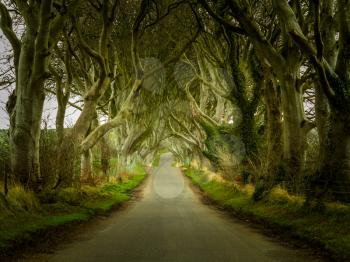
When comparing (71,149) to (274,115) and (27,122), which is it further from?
(274,115)

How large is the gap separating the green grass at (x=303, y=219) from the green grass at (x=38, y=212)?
5.47 m

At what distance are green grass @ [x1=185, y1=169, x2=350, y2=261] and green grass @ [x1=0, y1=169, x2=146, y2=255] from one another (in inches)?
215

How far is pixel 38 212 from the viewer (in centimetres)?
1127

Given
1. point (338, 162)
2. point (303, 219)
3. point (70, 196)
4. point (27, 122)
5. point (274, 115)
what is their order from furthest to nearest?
1. point (274, 115)
2. point (70, 196)
3. point (27, 122)
4. point (338, 162)
5. point (303, 219)

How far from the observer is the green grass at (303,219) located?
25.8 feet

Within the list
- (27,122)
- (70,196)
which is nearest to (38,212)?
(27,122)

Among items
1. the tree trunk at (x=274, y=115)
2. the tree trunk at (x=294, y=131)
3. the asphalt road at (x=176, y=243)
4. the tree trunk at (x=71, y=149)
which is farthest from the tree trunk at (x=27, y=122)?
the tree trunk at (x=274, y=115)

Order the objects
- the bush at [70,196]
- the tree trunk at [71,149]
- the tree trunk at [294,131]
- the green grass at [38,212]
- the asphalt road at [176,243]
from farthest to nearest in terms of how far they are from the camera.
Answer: the tree trunk at [71,149], the bush at [70,196], the tree trunk at [294,131], the green grass at [38,212], the asphalt road at [176,243]

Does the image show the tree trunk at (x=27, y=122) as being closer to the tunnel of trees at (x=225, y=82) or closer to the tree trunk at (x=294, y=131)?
the tunnel of trees at (x=225, y=82)

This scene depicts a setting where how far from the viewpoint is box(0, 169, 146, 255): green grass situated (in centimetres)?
841

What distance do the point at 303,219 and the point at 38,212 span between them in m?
6.99

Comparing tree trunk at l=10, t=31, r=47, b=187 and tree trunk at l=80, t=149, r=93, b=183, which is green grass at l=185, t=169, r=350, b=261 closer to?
tree trunk at l=10, t=31, r=47, b=187

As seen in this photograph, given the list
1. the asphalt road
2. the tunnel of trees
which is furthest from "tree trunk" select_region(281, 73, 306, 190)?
the asphalt road

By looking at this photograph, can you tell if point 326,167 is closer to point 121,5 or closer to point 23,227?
point 23,227
